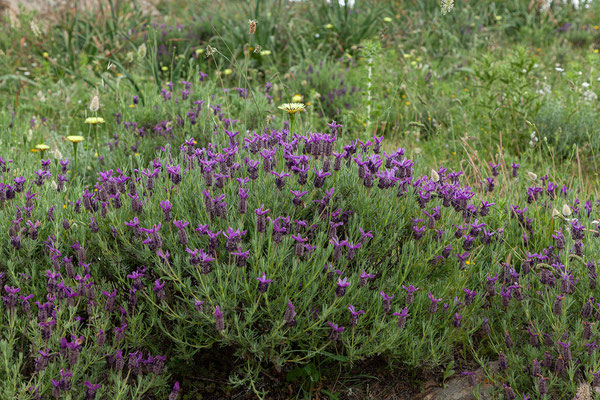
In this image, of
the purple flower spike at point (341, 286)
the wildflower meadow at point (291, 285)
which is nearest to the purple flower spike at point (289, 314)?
the wildflower meadow at point (291, 285)

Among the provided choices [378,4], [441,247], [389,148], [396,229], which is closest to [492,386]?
[441,247]

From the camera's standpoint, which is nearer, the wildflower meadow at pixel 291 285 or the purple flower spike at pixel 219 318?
the purple flower spike at pixel 219 318

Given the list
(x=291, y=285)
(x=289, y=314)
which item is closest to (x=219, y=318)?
(x=289, y=314)

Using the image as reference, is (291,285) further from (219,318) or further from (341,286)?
(219,318)

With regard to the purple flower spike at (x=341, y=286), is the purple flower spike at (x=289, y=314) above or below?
below

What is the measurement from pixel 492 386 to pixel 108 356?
148 centimetres

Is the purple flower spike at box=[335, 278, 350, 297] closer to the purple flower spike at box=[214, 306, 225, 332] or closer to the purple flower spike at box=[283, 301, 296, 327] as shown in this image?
the purple flower spike at box=[283, 301, 296, 327]

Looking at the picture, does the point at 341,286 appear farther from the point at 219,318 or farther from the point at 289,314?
the point at 219,318

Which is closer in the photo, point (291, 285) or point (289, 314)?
point (289, 314)

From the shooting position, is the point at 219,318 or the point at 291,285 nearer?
the point at 219,318

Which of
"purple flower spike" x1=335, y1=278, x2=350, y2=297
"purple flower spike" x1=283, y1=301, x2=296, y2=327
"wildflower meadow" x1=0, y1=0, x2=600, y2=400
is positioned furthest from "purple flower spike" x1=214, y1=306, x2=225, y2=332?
"purple flower spike" x1=335, y1=278, x2=350, y2=297

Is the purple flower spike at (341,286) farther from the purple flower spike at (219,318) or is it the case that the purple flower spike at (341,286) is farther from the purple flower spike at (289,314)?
the purple flower spike at (219,318)

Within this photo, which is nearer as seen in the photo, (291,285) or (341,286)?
(341,286)

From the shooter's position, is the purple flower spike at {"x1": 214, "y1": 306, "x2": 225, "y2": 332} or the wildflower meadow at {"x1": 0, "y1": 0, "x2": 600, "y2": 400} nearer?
the purple flower spike at {"x1": 214, "y1": 306, "x2": 225, "y2": 332}
